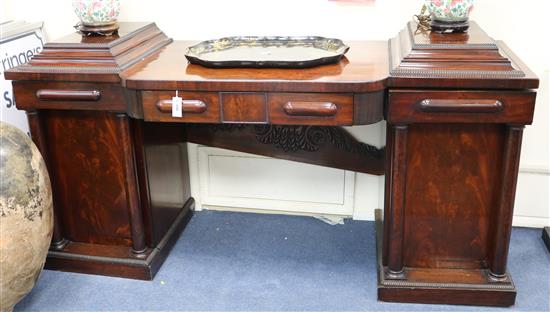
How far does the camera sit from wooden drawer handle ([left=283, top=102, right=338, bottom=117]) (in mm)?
1710

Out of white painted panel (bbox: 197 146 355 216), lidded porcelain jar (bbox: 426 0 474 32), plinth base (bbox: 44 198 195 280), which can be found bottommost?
plinth base (bbox: 44 198 195 280)

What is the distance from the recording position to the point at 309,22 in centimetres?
227

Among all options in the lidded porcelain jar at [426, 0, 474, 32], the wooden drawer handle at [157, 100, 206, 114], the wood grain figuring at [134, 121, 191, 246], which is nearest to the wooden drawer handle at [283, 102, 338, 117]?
the wooden drawer handle at [157, 100, 206, 114]

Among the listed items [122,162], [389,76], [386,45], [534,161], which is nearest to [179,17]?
[122,162]

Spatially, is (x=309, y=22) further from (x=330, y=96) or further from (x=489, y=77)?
(x=489, y=77)

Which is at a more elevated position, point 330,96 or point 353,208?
point 330,96

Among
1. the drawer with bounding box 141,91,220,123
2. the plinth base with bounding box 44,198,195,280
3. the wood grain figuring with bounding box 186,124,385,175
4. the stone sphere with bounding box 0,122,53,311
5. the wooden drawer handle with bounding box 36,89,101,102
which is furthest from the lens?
the wood grain figuring with bounding box 186,124,385,175

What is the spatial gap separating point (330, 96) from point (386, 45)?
1.78ft

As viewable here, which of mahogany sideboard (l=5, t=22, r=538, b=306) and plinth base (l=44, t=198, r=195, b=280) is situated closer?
mahogany sideboard (l=5, t=22, r=538, b=306)

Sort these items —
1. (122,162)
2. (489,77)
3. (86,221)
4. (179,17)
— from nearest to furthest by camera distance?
(489,77)
(122,162)
(86,221)
(179,17)

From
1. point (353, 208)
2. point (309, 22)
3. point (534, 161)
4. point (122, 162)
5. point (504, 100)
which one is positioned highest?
point (309, 22)

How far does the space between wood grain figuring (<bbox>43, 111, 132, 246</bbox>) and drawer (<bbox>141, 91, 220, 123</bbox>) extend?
213 millimetres

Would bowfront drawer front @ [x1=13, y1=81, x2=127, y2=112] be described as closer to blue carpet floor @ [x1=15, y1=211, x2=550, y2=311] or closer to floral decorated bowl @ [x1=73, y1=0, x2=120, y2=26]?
floral decorated bowl @ [x1=73, y1=0, x2=120, y2=26]

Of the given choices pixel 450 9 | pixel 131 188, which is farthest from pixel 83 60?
pixel 450 9
